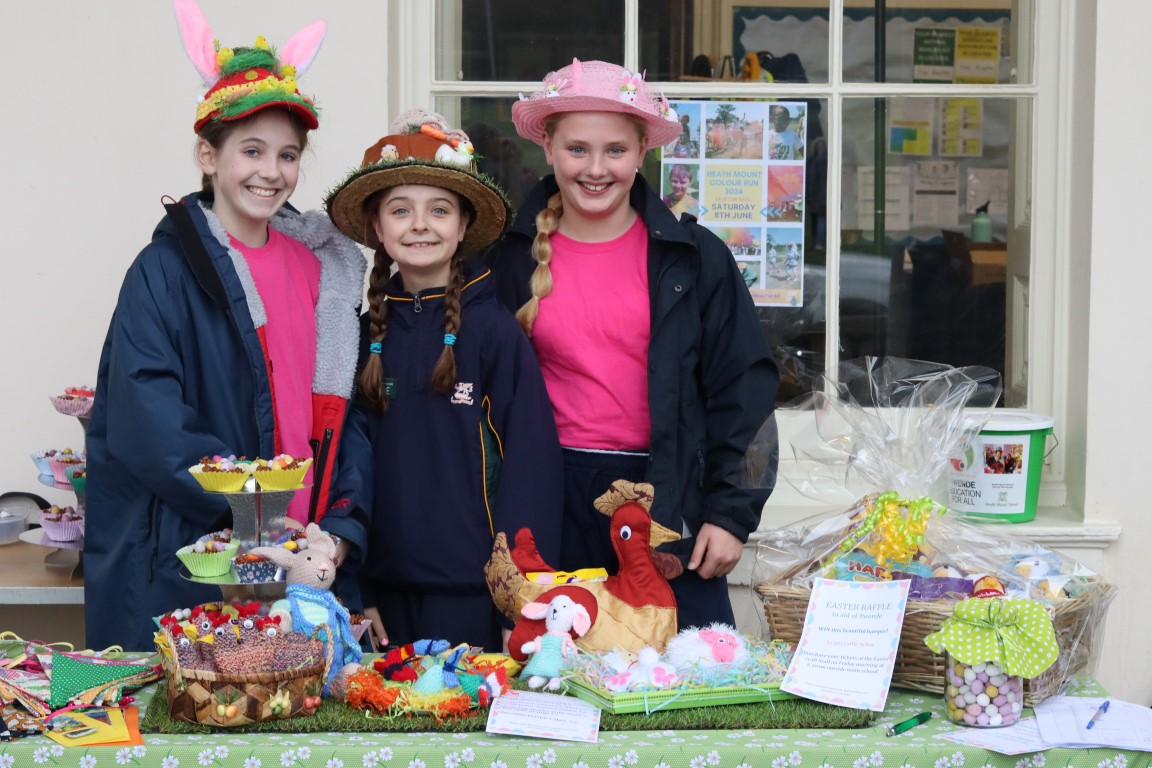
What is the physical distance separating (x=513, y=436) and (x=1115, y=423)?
170cm

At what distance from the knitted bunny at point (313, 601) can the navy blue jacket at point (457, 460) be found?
13.5 inches

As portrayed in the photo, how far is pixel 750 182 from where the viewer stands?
3.42 m

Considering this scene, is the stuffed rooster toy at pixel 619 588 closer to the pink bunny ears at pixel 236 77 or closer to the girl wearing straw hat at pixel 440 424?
the girl wearing straw hat at pixel 440 424

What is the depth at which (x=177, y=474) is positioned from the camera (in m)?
2.23

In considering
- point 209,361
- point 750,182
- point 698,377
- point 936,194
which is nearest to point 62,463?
point 209,361

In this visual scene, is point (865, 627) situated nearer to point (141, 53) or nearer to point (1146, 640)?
point (1146, 640)

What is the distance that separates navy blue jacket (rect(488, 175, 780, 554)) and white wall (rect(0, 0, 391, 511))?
2.78 feet

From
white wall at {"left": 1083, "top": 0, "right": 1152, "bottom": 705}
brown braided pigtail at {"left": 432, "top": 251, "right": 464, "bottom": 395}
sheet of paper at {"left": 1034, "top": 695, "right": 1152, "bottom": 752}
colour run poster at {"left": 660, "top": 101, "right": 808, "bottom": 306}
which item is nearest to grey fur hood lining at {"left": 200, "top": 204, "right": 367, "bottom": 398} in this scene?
brown braided pigtail at {"left": 432, "top": 251, "right": 464, "bottom": 395}

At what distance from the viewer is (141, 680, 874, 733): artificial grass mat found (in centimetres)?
188

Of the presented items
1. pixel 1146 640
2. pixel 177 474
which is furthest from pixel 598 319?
pixel 1146 640

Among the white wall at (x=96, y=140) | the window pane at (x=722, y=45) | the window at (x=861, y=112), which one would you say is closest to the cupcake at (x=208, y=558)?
the white wall at (x=96, y=140)

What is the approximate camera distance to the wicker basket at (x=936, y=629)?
2004 millimetres

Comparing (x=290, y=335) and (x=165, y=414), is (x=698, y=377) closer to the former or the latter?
(x=290, y=335)

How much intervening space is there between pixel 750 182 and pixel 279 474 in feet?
6.09
